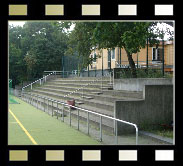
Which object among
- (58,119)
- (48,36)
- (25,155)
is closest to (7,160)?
(25,155)

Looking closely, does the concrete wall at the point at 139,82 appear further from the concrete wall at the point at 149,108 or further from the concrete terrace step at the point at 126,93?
the concrete wall at the point at 149,108

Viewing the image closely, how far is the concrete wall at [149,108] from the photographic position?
12312 mm

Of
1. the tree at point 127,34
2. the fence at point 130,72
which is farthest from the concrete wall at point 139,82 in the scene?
the fence at point 130,72

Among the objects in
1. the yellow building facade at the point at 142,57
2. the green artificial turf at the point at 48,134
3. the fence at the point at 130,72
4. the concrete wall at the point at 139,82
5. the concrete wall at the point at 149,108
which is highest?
the yellow building facade at the point at 142,57

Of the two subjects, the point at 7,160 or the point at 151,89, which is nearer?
the point at 7,160

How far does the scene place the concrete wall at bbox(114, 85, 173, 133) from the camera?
40.4 ft

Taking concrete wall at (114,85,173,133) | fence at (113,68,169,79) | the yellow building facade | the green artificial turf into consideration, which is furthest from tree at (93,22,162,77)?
the yellow building facade
